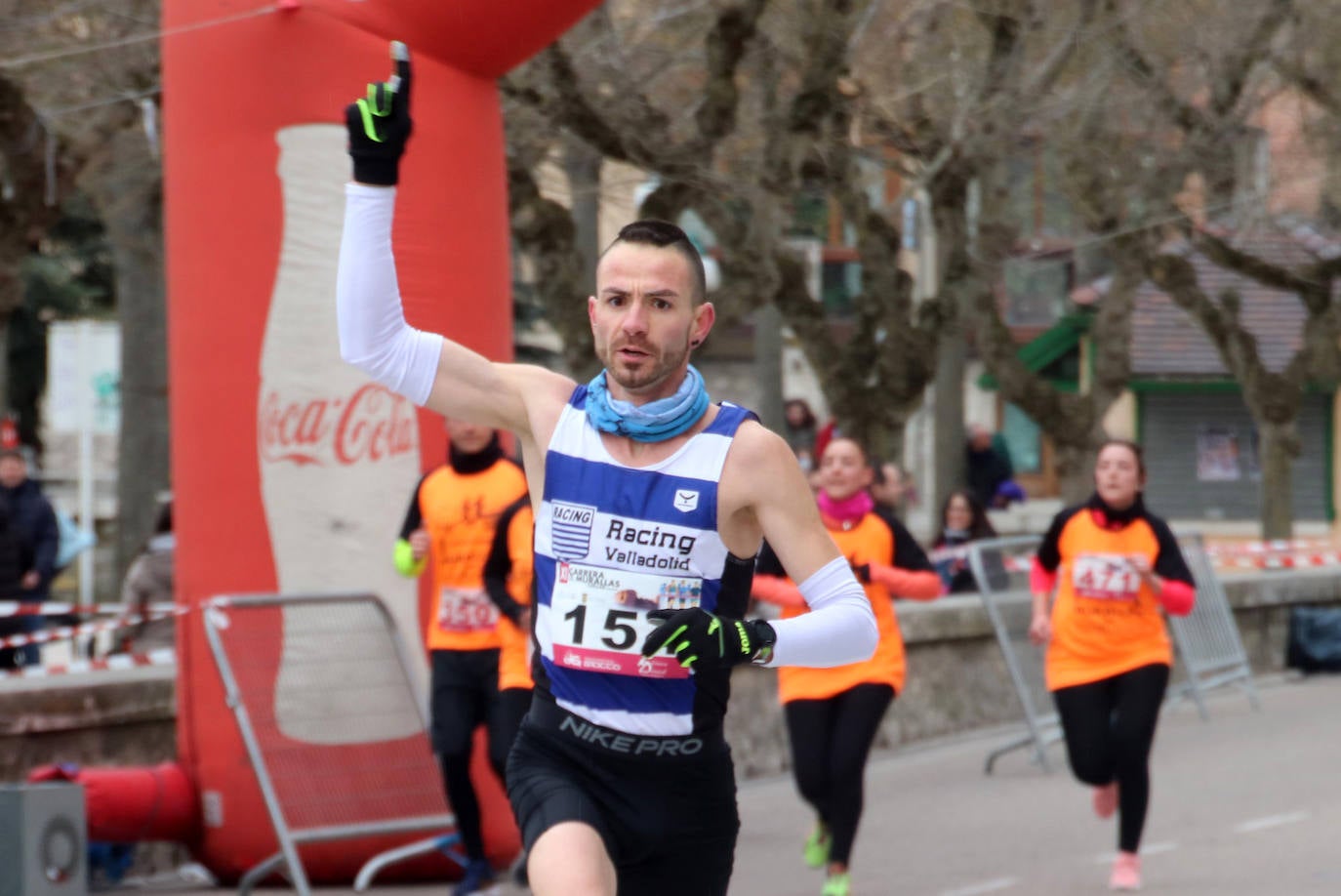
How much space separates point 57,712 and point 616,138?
5159 millimetres

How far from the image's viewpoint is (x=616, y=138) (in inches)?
497

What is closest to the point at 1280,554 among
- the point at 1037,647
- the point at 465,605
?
the point at 1037,647

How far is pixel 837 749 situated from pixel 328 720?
7.17ft

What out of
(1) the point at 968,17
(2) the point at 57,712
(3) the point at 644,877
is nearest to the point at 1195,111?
(1) the point at 968,17

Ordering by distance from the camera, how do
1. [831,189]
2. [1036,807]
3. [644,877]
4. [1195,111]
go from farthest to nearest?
1. [1195,111]
2. [831,189]
3. [1036,807]
4. [644,877]

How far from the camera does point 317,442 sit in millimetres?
8906

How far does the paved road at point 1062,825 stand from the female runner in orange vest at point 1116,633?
1.57ft

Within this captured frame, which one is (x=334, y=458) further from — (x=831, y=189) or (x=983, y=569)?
(x=831, y=189)

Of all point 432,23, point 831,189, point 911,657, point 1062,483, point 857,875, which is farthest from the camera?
point 1062,483

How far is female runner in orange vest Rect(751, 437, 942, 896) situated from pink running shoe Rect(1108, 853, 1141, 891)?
1119mm

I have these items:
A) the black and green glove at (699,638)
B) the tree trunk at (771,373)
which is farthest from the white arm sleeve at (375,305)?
the tree trunk at (771,373)

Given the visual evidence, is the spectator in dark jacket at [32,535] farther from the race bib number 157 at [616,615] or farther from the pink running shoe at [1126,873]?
the race bib number 157 at [616,615]

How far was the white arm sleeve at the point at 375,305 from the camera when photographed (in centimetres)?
412

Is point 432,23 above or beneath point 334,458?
above
